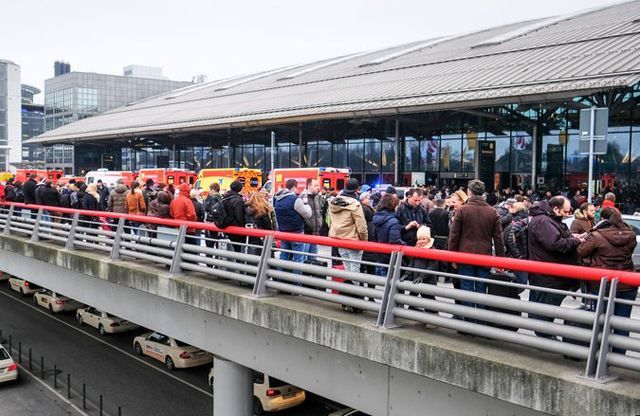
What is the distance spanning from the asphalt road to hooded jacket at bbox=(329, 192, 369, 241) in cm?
956

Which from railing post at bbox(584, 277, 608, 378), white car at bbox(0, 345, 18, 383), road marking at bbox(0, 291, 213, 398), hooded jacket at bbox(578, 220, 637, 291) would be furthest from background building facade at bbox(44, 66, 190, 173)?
railing post at bbox(584, 277, 608, 378)

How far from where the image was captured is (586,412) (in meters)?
4.37

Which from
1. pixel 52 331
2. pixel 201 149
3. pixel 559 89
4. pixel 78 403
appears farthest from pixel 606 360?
pixel 201 149

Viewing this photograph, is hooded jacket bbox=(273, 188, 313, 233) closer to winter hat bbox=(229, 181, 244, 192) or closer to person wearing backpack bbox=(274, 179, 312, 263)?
person wearing backpack bbox=(274, 179, 312, 263)

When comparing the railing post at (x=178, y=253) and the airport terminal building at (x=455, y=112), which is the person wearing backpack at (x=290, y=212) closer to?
the railing post at (x=178, y=253)

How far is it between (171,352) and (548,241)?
16.3 meters

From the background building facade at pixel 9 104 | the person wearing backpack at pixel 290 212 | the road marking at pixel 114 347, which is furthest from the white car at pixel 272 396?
the background building facade at pixel 9 104

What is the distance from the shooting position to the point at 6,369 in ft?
58.2

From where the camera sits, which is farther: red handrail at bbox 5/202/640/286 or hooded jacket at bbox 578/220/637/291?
hooded jacket at bbox 578/220/637/291

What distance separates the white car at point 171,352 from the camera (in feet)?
65.0

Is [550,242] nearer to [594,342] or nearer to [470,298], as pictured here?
[470,298]

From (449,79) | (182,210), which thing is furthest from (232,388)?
(449,79)

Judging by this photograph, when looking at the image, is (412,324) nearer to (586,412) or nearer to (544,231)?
(544,231)

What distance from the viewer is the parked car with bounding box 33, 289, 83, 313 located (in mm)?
26969
